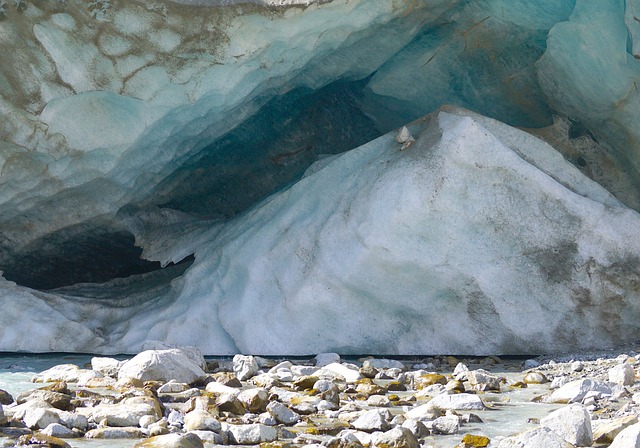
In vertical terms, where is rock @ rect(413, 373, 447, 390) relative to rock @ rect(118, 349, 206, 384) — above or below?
below

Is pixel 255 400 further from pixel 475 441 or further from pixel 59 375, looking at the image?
pixel 59 375

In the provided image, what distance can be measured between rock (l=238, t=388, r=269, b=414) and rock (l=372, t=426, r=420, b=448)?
79 cm

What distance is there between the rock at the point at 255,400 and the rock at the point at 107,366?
1286mm

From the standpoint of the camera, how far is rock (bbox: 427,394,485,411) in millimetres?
3682

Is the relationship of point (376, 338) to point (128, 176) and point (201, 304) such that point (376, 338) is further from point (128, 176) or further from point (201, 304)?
point (128, 176)

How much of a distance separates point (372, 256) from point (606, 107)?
6.77 feet

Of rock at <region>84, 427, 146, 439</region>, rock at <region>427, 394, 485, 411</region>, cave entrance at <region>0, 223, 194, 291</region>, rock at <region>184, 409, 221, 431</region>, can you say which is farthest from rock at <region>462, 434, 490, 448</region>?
cave entrance at <region>0, 223, 194, 291</region>

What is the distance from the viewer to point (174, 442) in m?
2.73

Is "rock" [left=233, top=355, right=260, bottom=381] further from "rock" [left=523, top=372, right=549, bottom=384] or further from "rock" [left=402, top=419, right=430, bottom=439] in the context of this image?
"rock" [left=402, top=419, right=430, bottom=439]

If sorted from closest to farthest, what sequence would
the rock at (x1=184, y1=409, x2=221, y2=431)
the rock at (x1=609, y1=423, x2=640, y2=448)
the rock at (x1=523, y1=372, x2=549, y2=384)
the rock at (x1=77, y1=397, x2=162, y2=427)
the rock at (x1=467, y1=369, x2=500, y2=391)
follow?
the rock at (x1=609, y1=423, x2=640, y2=448) < the rock at (x1=184, y1=409, x2=221, y2=431) < the rock at (x1=77, y1=397, x2=162, y2=427) < the rock at (x1=467, y1=369, x2=500, y2=391) < the rock at (x1=523, y1=372, x2=549, y2=384)

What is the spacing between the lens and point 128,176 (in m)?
6.44

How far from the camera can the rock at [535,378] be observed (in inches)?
181

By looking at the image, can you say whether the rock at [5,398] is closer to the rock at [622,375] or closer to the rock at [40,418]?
the rock at [40,418]

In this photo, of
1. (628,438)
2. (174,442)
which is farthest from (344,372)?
(628,438)
